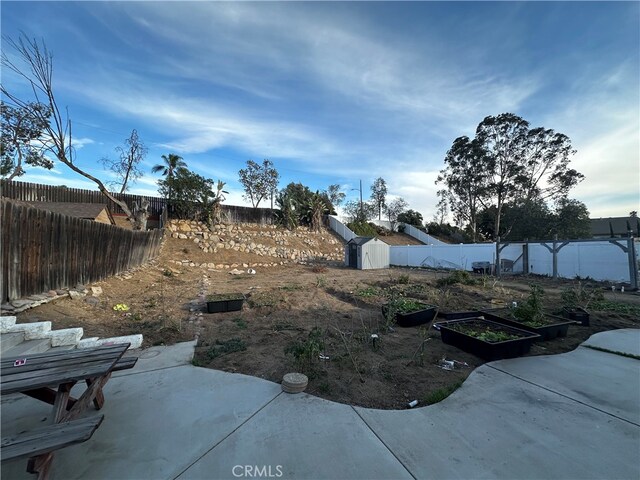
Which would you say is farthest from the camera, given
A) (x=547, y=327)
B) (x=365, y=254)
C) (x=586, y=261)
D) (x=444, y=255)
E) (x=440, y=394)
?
(x=444, y=255)

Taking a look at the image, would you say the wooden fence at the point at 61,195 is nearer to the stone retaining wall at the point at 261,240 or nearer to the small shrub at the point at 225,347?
the stone retaining wall at the point at 261,240

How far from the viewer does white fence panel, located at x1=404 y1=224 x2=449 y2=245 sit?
105ft

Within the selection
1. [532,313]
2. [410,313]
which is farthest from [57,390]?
[532,313]

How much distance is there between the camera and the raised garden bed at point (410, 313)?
550 cm

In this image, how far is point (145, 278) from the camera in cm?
948

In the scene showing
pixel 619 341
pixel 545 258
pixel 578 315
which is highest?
pixel 545 258

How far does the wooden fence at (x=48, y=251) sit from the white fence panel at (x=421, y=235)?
30.3 m

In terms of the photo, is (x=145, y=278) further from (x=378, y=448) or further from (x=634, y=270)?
(x=634, y=270)

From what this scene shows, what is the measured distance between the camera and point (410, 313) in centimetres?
551

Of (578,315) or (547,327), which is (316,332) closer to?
(547,327)

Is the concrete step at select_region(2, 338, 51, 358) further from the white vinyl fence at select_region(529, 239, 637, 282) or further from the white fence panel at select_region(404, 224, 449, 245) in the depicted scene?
the white fence panel at select_region(404, 224, 449, 245)

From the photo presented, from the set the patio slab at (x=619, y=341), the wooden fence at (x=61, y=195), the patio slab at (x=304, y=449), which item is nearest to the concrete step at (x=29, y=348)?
the patio slab at (x=304, y=449)

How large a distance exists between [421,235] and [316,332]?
31.9 meters

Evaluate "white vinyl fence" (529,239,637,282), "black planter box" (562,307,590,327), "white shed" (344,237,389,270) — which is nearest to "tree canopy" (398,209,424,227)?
"white shed" (344,237,389,270)
